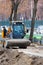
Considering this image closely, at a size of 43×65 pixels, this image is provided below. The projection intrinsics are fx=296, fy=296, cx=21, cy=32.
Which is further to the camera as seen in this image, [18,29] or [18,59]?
[18,29]

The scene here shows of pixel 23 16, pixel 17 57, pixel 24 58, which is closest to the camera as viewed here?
pixel 24 58

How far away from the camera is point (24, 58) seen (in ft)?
49.2

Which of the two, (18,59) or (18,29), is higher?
(18,59)

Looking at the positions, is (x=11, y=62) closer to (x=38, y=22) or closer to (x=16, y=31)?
(x=16, y=31)

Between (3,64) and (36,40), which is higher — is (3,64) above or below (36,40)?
above

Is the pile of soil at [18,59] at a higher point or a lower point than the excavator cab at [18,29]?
higher

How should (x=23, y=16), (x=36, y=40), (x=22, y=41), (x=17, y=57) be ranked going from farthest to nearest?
(x=23, y=16), (x=36, y=40), (x=22, y=41), (x=17, y=57)

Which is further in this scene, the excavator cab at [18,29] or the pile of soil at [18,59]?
the excavator cab at [18,29]

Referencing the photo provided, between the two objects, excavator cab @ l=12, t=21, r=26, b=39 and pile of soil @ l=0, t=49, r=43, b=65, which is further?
excavator cab @ l=12, t=21, r=26, b=39

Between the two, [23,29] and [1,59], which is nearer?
[1,59]

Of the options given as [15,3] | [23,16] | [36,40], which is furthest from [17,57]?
[23,16]

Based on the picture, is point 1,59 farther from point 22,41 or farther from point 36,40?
point 36,40

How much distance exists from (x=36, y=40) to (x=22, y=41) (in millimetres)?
14706

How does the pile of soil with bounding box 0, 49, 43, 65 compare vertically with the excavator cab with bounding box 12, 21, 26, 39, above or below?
above
